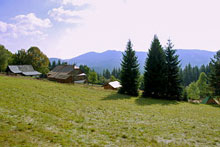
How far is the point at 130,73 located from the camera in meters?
30.9

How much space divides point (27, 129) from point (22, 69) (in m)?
49.9

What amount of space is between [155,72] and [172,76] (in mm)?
4169

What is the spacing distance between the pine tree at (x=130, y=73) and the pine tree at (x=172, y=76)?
7173mm

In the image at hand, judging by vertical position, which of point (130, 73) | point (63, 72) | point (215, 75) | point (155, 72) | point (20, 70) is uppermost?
point (155, 72)

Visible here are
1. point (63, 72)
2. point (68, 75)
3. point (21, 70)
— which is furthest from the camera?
point (63, 72)

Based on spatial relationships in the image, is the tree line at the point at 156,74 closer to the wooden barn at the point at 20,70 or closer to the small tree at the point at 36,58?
the wooden barn at the point at 20,70

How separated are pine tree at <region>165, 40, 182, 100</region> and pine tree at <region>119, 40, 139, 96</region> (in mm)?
7173

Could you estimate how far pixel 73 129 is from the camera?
329 inches

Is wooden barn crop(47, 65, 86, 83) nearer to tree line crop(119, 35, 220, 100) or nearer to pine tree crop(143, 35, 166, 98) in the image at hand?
tree line crop(119, 35, 220, 100)

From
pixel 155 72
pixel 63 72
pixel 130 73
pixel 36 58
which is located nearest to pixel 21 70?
pixel 36 58

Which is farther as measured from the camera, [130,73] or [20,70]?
[20,70]

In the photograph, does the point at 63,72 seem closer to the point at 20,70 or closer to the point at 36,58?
the point at 20,70

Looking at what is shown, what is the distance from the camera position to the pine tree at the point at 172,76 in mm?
30500

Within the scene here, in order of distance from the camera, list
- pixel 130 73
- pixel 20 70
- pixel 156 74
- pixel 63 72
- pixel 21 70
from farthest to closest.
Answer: pixel 63 72, pixel 21 70, pixel 20 70, pixel 130 73, pixel 156 74
